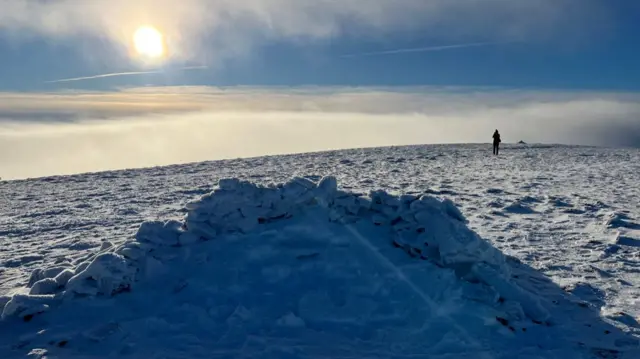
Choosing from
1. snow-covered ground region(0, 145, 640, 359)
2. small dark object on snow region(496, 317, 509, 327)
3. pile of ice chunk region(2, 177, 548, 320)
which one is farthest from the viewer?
pile of ice chunk region(2, 177, 548, 320)

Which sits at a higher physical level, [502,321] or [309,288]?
[309,288]

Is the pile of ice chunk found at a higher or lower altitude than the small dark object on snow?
higher

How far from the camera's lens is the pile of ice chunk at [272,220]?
23.1 feet

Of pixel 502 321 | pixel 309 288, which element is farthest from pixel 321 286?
pixel 502 321

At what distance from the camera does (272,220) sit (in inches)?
325

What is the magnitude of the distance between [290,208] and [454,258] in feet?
8.47

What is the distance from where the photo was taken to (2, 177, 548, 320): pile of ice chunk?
703 centimetres

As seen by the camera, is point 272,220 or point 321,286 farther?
point 272,220

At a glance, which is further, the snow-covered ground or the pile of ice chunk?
the pile of ice chunk

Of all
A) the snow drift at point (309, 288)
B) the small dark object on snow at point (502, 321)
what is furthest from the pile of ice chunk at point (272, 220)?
the small dark object on snow at point (502, 321)

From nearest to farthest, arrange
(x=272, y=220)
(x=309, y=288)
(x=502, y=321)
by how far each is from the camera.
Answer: (x=502, y=321) → (x=309, y=288) → (x=272, y=220)

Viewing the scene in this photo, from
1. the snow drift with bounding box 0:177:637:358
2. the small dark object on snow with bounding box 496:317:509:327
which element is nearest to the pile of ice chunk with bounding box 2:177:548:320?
the snow drift with bounding box 0:177:637:358

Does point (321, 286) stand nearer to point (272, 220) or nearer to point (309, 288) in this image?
point (309, 288)

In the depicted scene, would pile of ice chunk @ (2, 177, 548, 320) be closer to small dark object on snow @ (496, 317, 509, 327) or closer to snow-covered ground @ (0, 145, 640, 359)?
snow-covered ground @ (0, 145, 640, 359)
